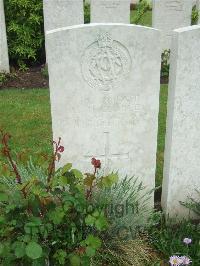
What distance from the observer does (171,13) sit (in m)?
7.98

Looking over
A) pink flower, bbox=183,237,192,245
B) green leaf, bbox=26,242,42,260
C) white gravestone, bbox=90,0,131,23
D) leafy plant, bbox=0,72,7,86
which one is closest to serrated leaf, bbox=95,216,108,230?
green leaf, bbox=26,242,42,260

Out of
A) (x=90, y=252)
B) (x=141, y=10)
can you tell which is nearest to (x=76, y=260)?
(x=90, y=252)

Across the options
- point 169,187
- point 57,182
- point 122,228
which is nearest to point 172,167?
point 169,187

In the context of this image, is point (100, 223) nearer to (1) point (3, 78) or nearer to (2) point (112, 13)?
(1) point (3, 78)

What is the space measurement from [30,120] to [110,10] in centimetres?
306

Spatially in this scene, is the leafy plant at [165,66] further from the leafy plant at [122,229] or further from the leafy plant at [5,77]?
the leafy plant at [122,229]

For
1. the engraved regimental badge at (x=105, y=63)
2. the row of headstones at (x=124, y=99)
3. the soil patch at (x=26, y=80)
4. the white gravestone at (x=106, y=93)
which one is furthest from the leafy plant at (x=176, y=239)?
the soil patch at (x=26, y=80)

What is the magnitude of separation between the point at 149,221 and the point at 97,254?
59cm

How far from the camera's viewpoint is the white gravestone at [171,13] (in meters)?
7.89

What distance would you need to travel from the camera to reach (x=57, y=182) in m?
2.43

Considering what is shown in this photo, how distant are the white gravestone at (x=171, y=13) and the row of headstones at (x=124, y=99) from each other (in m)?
5.23

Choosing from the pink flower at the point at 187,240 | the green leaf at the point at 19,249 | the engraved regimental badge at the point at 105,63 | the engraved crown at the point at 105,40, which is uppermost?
the engraved crown at the point at 105,40

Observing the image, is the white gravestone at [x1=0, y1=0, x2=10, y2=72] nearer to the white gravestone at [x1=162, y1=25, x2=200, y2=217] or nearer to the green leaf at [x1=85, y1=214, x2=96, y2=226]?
the white gravestone at [x1=162, y1=25, x2=200, y2=217]

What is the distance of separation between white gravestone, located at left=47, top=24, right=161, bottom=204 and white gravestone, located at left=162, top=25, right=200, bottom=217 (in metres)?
0.14
